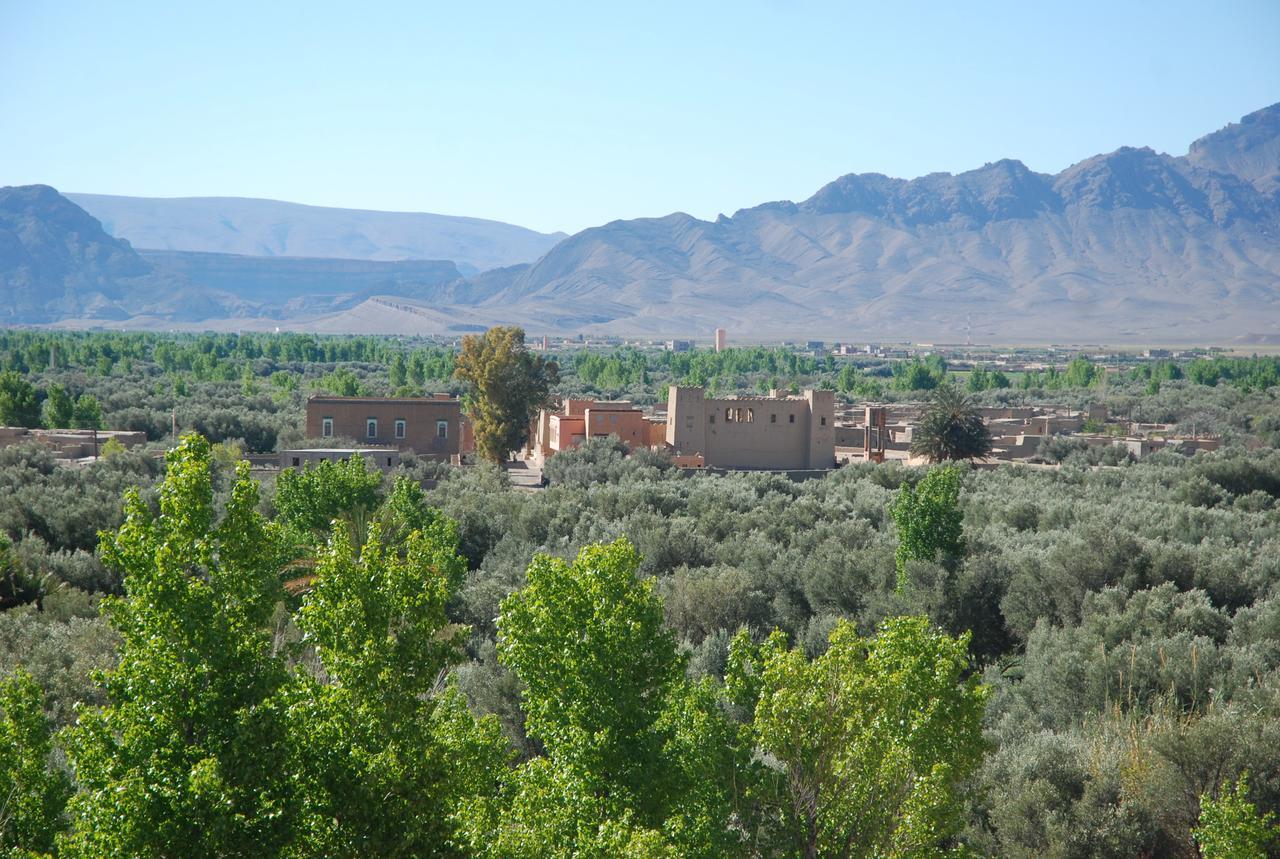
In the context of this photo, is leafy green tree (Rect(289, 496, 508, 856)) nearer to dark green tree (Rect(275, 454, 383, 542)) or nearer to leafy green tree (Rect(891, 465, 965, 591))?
leafy green tree (Rect(891, 465, 965, 591))

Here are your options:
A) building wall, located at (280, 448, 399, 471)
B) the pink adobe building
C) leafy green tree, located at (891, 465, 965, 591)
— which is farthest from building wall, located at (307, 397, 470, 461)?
leafy green tree, located at (891, 465, 965, 591)

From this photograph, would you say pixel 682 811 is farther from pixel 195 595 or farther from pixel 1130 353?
pixel 1130 353

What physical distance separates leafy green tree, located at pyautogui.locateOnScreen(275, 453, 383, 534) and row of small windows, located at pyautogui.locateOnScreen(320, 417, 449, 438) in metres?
21.2

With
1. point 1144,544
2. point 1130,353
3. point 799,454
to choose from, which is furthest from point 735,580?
point 1130,353

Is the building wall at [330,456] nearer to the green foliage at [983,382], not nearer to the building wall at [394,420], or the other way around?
the building wall at [394,420]

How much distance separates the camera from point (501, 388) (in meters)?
50.2

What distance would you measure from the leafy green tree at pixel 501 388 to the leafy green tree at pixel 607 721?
38.0 meters

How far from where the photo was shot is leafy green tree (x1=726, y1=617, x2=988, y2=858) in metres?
11.2

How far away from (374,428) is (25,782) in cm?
4101

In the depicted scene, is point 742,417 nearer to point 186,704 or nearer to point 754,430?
point 754,430

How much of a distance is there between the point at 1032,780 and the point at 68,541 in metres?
22.1

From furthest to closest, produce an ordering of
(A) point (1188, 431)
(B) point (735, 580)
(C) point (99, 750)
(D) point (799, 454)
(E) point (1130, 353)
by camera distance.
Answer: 1. (E) point (1130, 353)
2. (A) point (1188, 431)
3. (D) point (799, 454)
4. (B) point (735, 580)
5. (C) point (99, 750)

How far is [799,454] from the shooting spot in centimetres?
5069

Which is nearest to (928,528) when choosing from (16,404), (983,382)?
(16,404)
